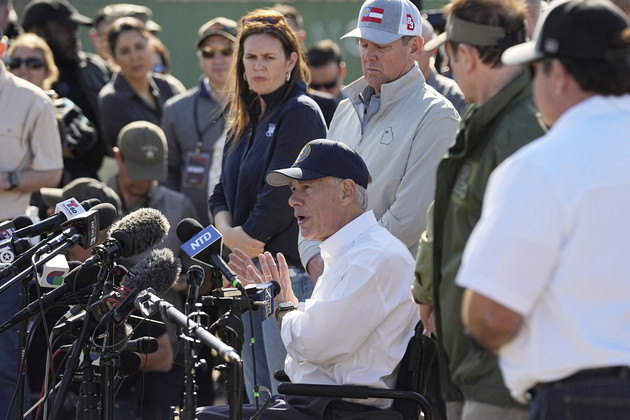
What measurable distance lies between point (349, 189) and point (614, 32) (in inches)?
75.2

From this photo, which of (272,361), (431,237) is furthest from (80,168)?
(431,237)

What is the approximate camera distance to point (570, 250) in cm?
258

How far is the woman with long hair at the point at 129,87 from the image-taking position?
8172mm

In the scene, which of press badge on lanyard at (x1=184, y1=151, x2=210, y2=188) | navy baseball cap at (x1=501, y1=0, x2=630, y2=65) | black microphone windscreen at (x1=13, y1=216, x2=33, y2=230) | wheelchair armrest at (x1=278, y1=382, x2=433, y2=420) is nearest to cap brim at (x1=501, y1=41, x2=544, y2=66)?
navy baseball cap at (x1=501, y1=0, x2=630, y2=65)

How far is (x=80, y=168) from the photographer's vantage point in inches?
320

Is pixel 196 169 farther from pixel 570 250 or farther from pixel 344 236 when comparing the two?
pixel 570 250

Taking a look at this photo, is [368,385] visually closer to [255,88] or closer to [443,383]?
[443,383]

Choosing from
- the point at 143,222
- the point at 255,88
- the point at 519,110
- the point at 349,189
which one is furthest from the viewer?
the point at 255,88

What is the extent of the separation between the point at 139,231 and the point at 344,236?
0.87m

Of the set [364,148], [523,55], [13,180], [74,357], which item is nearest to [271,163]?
[364,148]

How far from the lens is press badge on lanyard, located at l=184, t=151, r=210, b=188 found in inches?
293

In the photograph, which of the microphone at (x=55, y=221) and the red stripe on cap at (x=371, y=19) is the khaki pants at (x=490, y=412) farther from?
the red stripe on cap at (x=371, y=19)

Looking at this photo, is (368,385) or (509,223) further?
(368,385)

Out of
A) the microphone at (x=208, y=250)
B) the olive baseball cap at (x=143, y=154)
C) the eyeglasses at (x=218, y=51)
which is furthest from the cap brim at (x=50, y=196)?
the microphone at (x=208, y=250)
